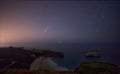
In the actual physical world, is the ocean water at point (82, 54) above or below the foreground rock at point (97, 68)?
above

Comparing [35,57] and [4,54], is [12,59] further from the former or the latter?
[35,57]

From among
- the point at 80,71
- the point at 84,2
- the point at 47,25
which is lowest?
the point at 80,71

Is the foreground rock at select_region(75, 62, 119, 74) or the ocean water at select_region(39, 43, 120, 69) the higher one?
the ocean water at select_region(39, 43, 120, 69)

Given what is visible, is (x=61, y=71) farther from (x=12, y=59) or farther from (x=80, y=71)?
(x=12, y=59)

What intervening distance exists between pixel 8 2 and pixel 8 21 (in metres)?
0.21

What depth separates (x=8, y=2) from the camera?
2381 millimetres

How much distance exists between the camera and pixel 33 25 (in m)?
2.37

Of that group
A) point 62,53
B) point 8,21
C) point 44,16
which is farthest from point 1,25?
point 62,53

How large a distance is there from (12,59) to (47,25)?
52 centimetres

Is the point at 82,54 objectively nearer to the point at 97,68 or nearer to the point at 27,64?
the point at 97,68

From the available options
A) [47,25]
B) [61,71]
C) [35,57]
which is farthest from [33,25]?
[61,71]

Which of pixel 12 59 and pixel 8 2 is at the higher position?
pixel 8 2

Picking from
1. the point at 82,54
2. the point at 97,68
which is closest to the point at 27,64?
the point at 82,54

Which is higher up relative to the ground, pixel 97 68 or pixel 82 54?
pixel 82 54
